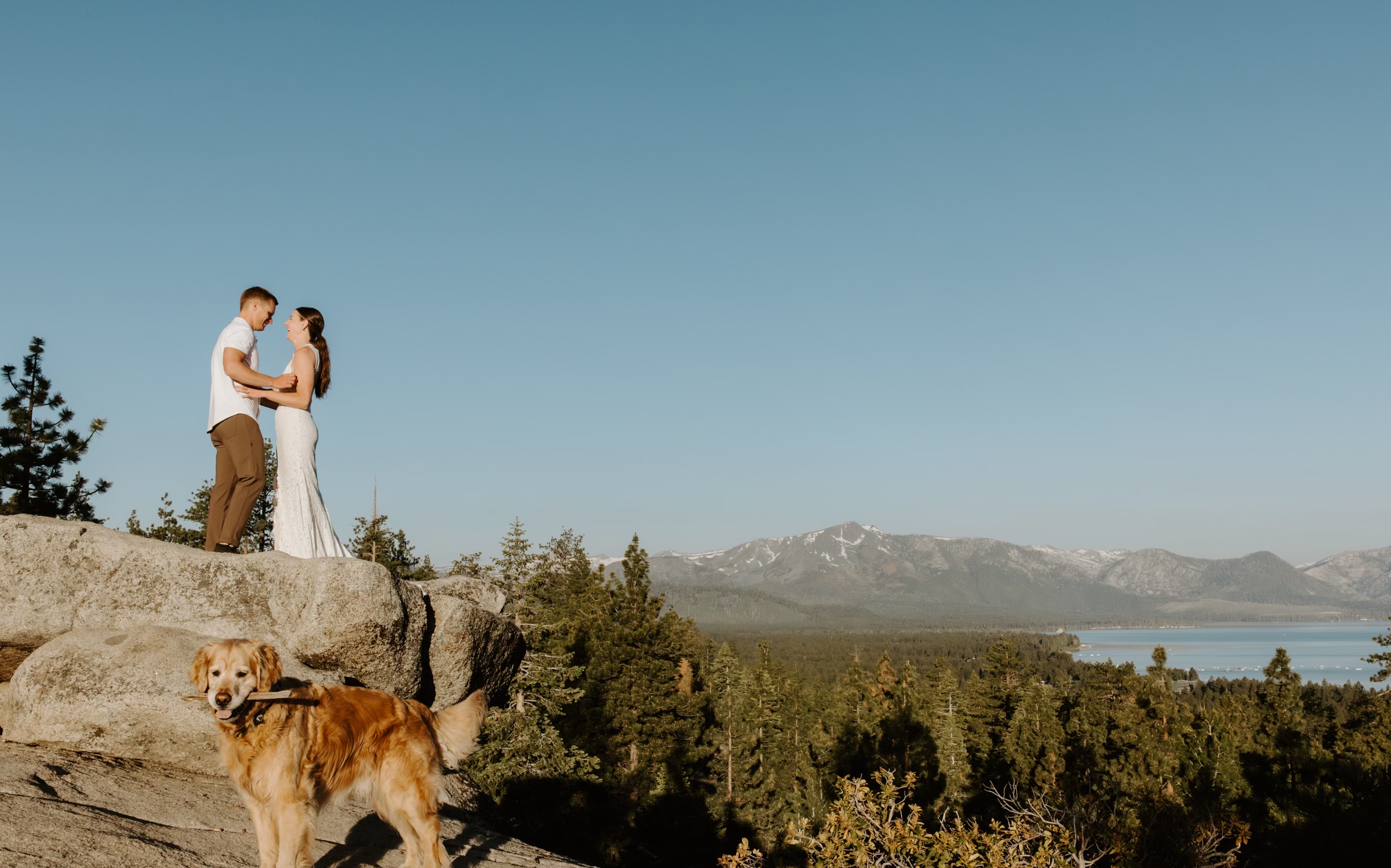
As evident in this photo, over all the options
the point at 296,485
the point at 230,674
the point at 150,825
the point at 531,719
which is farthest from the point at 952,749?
the point at 230,674

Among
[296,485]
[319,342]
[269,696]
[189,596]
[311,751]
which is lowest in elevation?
[311,751]

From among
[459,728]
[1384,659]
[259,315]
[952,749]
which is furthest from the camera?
[952,749]

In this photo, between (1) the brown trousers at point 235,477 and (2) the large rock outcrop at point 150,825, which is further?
(1) the brown trousers at point 235,477

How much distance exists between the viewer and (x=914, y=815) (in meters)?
9.35

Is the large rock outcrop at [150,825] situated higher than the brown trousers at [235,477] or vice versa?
the brown trousers at [235,477]

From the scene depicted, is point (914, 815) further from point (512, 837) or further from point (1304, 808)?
point (1304, 808)

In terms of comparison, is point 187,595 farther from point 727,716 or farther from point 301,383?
point 727,716

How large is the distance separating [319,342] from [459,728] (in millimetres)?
5230

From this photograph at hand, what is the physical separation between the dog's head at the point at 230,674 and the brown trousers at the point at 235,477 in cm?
421

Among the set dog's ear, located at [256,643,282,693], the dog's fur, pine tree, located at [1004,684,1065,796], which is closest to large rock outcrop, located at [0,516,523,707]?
the dog's fur

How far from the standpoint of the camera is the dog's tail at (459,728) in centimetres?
757

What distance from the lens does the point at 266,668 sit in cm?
622

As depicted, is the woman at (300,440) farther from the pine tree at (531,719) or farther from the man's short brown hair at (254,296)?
the pine tree at (531,719)

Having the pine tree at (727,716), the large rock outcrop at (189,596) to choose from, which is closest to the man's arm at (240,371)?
the large rock outcrop at (189,596)
